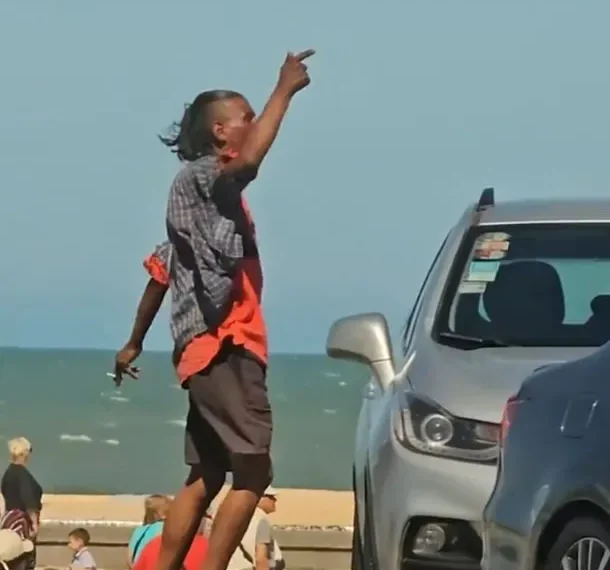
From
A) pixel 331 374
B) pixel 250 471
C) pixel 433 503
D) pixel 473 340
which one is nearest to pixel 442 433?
pixel 433 503

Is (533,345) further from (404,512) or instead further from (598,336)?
(404,512)

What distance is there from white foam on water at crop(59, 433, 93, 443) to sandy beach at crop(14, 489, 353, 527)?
3692cm

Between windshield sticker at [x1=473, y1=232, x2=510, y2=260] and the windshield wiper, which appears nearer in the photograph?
the windshield wiper

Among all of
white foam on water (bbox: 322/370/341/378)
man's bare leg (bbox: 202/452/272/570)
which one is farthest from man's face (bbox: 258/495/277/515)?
white foam on water (bbox: 322/370/341/378)

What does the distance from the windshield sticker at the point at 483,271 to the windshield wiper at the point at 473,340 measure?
16.2 inches

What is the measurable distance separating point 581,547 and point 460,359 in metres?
1.62

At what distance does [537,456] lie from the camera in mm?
6211

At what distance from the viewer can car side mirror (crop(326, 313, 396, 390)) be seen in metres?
7.92

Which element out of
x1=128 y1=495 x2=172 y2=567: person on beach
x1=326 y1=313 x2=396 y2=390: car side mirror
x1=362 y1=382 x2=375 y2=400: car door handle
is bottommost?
x1=128 y1=495 x2=172 y2=567: person on beach

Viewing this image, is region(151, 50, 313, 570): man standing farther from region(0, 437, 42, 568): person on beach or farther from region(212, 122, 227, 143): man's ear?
region(0, 437, 42, 568): person on beach

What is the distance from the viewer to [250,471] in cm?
661

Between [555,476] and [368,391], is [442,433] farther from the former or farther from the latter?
[368,391]

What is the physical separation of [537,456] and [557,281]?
1.96m

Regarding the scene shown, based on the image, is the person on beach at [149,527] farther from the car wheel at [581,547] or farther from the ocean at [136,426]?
the ocean at [136,426]
